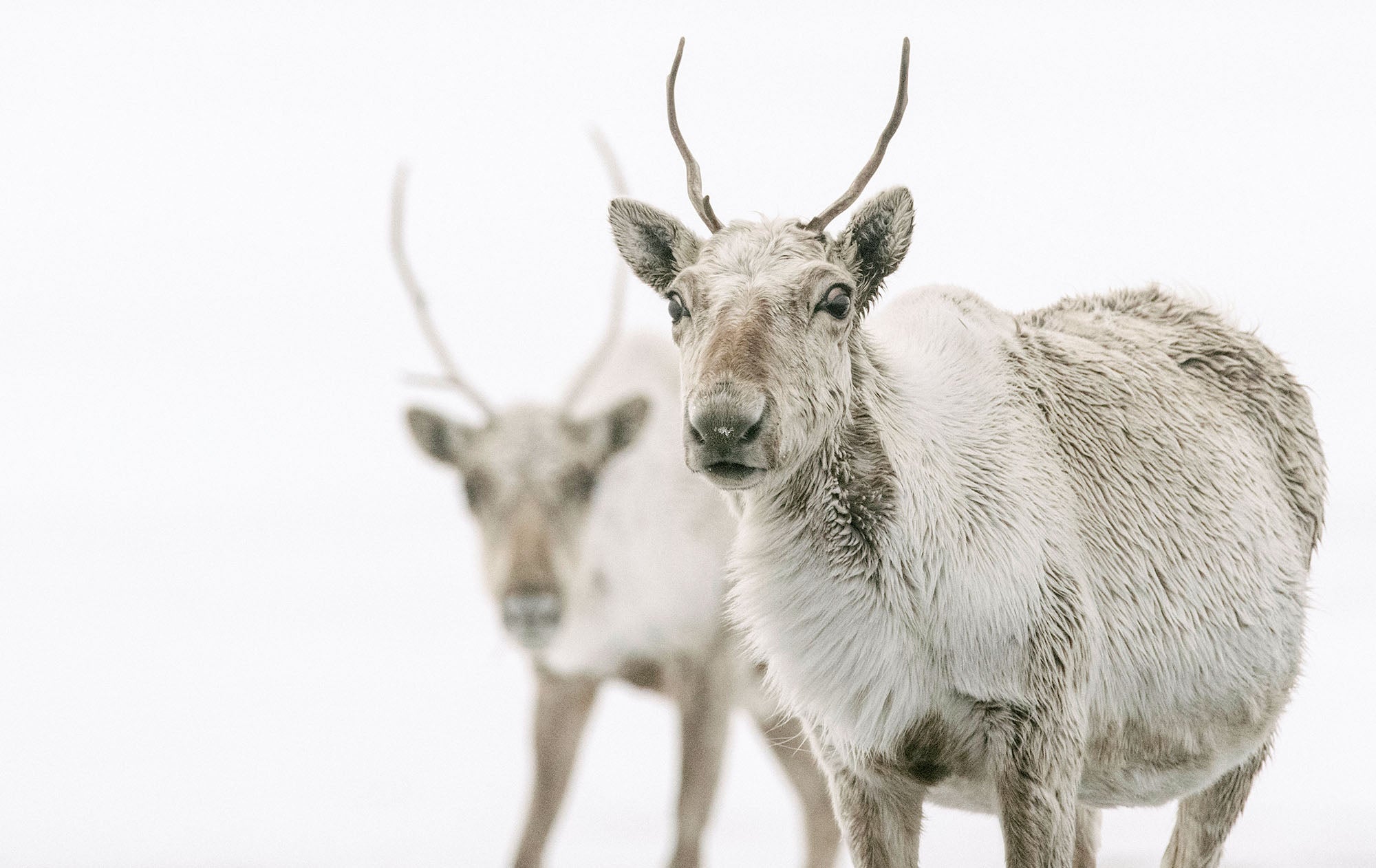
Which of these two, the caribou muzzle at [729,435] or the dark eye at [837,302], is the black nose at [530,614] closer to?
the dark eye at [837,302]

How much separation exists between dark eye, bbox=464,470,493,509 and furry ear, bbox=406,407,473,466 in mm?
156

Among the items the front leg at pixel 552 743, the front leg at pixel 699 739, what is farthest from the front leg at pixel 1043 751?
the front leg at pixel 552 743

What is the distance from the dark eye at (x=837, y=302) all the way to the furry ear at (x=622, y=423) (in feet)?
18.6

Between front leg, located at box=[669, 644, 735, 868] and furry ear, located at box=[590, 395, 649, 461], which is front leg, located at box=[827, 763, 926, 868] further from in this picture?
furry ear, located at box=[590, 395, 649, 461]

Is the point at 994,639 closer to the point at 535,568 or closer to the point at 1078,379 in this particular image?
the point at 1078,379

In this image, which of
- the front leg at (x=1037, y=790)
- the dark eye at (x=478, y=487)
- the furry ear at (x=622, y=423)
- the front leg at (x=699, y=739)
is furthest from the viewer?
the furry ear at (x=622, y=423)

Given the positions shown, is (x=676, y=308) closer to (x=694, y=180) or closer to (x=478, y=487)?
(x=694, y=180)

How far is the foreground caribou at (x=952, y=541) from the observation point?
226 inches

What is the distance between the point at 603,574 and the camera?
38.0 ft

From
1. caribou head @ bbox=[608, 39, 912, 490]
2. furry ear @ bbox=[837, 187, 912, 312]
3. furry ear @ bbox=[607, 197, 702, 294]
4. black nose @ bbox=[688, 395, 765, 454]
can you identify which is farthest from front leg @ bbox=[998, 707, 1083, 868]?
furry ear @ bbox=[607, 197, 702, 294]

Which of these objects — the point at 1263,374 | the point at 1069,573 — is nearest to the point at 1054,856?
the point at 1069,573

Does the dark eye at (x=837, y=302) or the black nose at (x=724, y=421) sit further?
the dark eye at (x=837, y=302)

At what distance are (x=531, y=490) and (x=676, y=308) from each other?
5338 mm

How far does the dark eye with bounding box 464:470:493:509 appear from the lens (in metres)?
11.2
